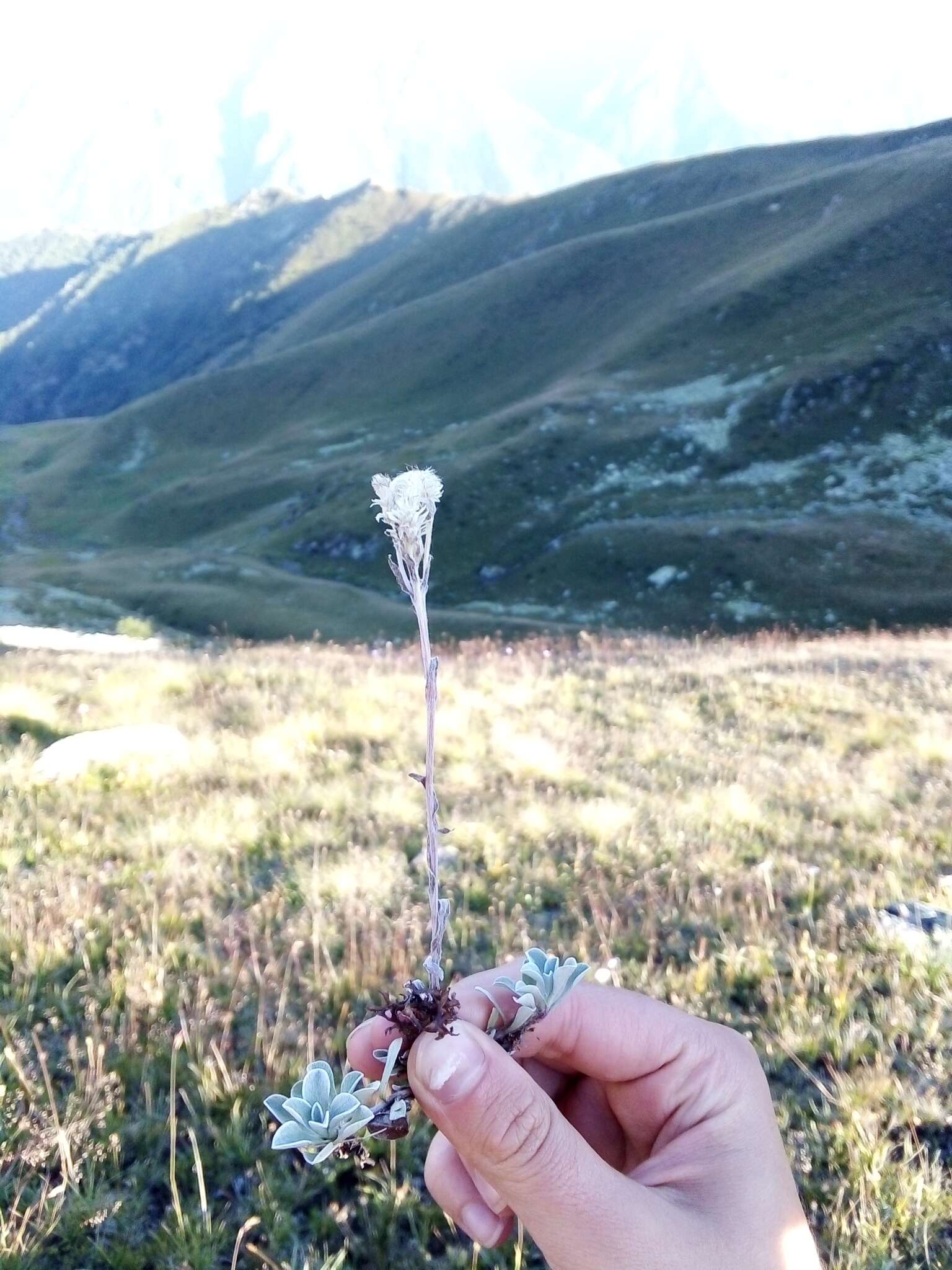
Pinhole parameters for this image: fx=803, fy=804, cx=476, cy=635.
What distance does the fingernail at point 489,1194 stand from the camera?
2.45 metres

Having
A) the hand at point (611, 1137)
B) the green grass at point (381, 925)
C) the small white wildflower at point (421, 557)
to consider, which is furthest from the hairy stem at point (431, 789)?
the green grass at point (381, 925)

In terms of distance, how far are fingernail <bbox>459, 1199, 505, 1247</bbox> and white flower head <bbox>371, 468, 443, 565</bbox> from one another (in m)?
2.14

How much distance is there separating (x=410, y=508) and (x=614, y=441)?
6610 centimetres

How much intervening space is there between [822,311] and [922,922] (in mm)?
78536

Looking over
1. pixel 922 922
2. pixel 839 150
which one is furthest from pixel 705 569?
pixel 839 150

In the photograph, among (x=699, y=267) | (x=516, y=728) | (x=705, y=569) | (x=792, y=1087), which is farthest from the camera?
(x=699, y=267)

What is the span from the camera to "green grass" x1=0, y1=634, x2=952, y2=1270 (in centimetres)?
296

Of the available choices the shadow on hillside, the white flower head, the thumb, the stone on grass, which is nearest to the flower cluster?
the thumb

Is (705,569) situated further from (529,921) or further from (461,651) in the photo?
(529,921)

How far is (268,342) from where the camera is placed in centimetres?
17925

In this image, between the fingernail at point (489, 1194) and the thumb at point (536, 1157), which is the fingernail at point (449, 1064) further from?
the fingernail at point (489, 1194)

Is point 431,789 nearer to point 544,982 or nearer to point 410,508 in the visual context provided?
point 410,508

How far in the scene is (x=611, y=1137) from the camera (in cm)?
272

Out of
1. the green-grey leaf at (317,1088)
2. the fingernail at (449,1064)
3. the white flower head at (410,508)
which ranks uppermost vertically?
the white flower head at (410,508)
